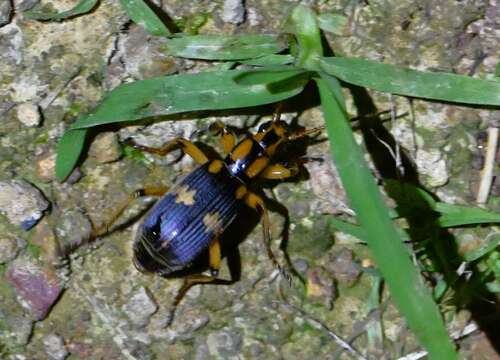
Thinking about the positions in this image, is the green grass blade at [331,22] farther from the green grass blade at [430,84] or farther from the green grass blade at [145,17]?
the green grass blade at [145,17]

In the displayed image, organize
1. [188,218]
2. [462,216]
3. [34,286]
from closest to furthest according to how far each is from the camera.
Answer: [188,218], [462,216], [34,286]

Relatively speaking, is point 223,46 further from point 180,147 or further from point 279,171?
point 279,171

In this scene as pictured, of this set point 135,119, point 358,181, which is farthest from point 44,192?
point 358,181

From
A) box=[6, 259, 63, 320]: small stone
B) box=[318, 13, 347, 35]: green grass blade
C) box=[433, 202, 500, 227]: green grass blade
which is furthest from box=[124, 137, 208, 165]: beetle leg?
box=[433, 202, 500, 227]: green grass blade

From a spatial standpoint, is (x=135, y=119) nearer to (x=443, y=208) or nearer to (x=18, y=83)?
(x=18, y=83)

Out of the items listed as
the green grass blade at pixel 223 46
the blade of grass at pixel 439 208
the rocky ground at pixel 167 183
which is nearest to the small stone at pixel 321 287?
the rocky ground at pixel 167 183

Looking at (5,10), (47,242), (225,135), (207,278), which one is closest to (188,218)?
(207,278)
